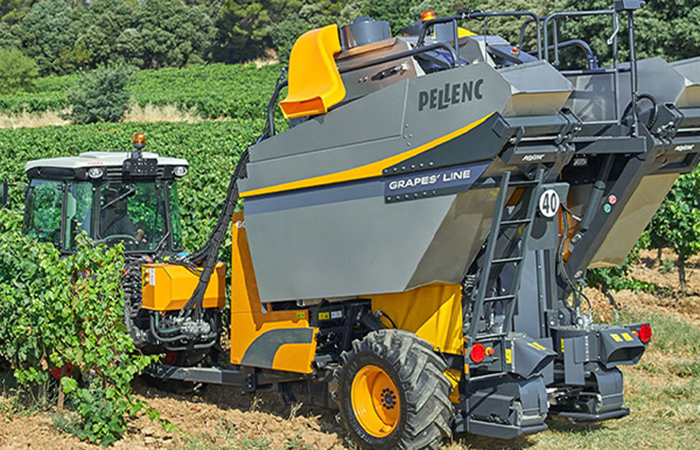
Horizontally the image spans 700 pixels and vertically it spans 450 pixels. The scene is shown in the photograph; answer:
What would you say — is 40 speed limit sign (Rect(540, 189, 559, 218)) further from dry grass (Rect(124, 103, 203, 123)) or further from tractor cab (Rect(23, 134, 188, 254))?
dry grass (Rect(124, 103, 203, 123))

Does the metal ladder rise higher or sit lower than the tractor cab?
lower

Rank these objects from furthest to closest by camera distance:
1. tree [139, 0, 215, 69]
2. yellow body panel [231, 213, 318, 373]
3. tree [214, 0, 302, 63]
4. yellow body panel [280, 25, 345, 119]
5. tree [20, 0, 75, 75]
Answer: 1. tree [20, 0, 75, 75]
2. tree [214, 0, 302, 63]
3. tree [139, 0, 215, 69]
4. yellow body panel [231, 213, 318, 373]
5. yellow body panel [280, 25, 345, 119]

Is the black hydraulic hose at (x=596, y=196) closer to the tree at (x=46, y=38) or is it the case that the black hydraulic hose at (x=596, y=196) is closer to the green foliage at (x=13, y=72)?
the green foliage at (x=13, y=72)

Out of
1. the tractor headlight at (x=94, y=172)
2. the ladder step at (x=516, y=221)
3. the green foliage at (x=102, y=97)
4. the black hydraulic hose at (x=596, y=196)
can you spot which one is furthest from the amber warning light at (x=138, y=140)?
the green foliage at (x=102, y=97)

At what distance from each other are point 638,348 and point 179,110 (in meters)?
43.9

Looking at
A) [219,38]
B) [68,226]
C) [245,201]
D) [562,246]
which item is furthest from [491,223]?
[219,38]

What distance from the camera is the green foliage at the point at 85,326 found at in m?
6.88

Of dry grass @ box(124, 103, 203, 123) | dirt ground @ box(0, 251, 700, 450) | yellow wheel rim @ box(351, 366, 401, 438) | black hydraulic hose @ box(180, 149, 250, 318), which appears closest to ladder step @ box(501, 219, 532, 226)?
yellow wheel rim @ box(351, 366, 401, 438)

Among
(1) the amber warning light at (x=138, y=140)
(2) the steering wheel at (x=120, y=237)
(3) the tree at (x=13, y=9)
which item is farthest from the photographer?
(3) the tree at (x=13, y=9)

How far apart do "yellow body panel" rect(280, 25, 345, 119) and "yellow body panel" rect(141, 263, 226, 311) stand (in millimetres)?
2065

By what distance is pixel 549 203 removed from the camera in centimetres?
629

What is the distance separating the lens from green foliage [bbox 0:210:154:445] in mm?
6883

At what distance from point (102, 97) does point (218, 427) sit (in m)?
41.3

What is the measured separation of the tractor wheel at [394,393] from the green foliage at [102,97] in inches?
1646
